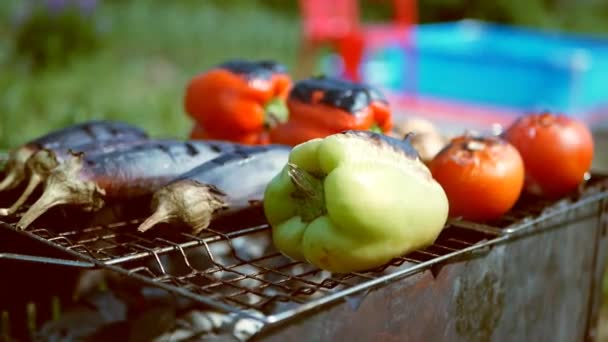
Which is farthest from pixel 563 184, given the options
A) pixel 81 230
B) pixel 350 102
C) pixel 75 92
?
pixel 75 92

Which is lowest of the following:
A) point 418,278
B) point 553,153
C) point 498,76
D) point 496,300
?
point 498,76

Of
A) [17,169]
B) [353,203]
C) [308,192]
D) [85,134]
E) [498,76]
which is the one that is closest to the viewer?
[353,203]

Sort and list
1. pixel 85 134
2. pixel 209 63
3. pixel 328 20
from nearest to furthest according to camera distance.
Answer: pixel 85 134
pixel 328 20
pixel 209 63

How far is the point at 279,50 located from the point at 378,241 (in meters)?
8.53

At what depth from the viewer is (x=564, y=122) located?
6.10 ft

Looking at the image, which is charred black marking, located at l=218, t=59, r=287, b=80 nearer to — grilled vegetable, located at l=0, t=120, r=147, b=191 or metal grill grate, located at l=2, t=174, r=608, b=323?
grilled vegetable, located at l=0, t=120, r=147, b=191

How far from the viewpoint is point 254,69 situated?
2084mm

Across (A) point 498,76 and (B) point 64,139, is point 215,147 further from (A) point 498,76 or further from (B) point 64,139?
(A) point 498,76

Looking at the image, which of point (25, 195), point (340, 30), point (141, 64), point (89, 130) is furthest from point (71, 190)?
point (141, 64)

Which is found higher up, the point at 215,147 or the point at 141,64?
the point at 215,147

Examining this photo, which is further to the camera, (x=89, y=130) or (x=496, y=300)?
(x=89, y=130)

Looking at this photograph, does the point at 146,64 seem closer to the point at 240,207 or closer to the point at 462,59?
the point at 462,59

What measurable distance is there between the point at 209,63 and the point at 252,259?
6.88 metres

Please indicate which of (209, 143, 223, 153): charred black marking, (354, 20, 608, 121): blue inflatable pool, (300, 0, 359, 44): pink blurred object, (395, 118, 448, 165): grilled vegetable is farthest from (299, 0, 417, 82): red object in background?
(209, 143, 223, 153): charred black marking
